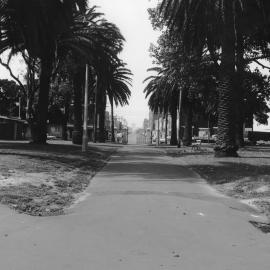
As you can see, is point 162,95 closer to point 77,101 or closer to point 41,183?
Answer: point 77,101

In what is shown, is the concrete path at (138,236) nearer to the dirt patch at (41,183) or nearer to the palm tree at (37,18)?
the dirt patch at (41,183)

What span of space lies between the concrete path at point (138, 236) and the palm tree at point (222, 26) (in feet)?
55.2

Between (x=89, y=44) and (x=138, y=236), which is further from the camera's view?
(x=89, y=44)

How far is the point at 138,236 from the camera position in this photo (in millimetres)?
9516

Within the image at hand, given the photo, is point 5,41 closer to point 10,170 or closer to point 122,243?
point 10,170

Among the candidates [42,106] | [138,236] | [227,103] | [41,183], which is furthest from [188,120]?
[138,236]

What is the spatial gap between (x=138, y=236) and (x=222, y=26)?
22870mm

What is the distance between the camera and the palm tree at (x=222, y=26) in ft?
97.6

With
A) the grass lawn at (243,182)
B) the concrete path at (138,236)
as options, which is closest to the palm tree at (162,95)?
the grass lawn at (243,182)

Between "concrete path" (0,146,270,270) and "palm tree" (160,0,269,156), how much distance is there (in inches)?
663

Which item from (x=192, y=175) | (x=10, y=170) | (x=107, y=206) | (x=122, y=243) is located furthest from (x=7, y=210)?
(x=192, y=175)

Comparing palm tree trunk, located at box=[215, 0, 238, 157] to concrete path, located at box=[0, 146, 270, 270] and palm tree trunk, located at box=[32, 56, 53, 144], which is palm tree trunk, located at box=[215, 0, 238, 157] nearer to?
palm tree trunk, located at box=[32, 56, 53, 144]

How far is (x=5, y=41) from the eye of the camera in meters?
38.5

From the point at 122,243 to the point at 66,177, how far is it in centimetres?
1017
